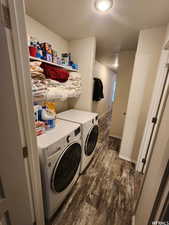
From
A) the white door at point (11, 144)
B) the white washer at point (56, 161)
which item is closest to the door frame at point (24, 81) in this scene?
the white door at point (11, 144)

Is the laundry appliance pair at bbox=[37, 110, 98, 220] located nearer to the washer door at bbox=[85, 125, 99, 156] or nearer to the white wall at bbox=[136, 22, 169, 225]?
the washer door at bbox=[85, 125, 99, 156]

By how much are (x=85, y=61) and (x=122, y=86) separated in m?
1.22

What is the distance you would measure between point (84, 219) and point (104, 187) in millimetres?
489

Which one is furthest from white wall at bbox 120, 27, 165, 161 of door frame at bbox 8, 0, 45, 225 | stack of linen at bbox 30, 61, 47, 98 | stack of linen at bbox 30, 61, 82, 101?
door frame at bbox 8, 0, 45, 225

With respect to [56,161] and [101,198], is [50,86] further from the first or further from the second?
[101,198]

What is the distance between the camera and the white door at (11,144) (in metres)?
0.48

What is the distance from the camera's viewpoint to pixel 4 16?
0.46 m

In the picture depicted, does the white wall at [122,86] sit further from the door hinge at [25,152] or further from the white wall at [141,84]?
the door hinge at [25,152]

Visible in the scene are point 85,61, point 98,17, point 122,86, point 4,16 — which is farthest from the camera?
point 122,86

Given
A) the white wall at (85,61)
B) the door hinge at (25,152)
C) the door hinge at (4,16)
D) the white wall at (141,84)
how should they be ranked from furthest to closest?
the white wall at (85,61)
the white wall at (141,84)
the door hinge at (25,152)
the door hinge at (4,16)

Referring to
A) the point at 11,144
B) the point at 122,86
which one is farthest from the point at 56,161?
the point at 122,86

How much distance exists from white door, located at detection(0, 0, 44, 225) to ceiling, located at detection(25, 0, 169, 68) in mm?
1015

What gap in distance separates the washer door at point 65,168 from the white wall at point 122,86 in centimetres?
197

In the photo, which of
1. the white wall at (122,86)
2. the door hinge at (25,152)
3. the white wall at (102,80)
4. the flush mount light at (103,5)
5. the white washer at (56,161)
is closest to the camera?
the door hinge at (25,152)
